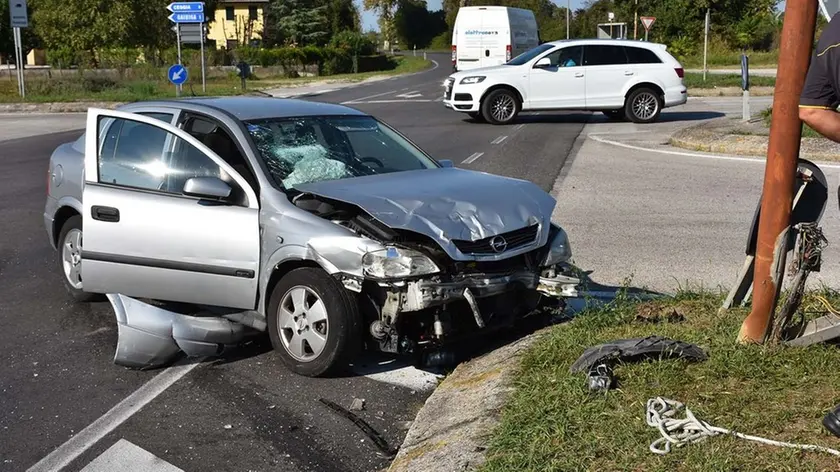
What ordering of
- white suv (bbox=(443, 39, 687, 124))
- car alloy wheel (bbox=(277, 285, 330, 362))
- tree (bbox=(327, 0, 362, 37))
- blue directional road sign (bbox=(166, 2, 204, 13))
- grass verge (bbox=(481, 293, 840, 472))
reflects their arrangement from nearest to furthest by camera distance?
grass verge (bbox=(481, 293, 840, 472)), car alloy wheel (bbox=(277, 285, 330, 362)), white suv (bbox=(443, 39, 687, 124)), blue directional road sign (bbox=(166, 2, 204, 13)), tree (bbox=(327, 0, 362, 37))

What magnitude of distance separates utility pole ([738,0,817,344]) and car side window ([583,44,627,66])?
17260mm

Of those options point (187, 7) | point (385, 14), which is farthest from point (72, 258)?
Result: point (385, 14)

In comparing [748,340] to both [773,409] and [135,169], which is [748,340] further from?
[135,169]

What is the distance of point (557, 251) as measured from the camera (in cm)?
578

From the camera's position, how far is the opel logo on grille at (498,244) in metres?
5.40

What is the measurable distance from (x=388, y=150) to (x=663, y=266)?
2.61 m

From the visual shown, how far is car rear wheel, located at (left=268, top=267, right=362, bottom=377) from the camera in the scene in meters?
5.26

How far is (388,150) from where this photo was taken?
6.82 m

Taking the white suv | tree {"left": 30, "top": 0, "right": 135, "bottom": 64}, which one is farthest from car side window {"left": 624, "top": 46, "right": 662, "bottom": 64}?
tree {"left": 30, "top": 0, "right": 135, "bottom": 64}

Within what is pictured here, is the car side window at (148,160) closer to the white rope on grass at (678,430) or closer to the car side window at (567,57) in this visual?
the white rope on grass at (678,430)

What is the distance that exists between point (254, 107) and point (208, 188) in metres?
1.10

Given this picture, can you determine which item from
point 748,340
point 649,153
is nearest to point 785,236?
point 748,340

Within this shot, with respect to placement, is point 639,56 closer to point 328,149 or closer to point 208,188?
point 328,149

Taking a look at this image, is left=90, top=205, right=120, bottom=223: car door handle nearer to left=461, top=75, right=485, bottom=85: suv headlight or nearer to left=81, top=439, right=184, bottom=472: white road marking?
left=81, top=439, right=184, bottom=472: white road marking
